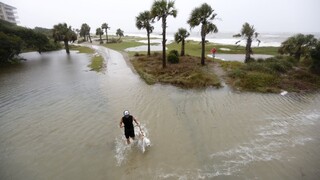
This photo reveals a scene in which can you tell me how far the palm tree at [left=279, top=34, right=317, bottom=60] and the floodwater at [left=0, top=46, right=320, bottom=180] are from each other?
15.6 metres

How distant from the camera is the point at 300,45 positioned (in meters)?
28.8

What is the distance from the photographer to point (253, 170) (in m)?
7.39

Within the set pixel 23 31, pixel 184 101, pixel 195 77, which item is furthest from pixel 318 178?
pixel 23 31

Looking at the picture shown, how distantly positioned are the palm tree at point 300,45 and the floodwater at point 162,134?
15609 millimetres

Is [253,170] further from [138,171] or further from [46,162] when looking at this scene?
[46,162]

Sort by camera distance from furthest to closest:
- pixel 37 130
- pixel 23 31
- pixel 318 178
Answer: pixel 23 31, pixel 37 130, pixel 318 178

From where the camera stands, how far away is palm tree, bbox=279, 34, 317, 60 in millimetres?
27547

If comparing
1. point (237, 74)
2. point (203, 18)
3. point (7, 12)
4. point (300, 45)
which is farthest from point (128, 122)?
point (7, 12)

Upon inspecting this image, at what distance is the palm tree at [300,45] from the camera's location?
27.5 meters

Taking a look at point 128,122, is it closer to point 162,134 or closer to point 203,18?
point 162,134

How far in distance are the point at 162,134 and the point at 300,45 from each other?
28.3 metres

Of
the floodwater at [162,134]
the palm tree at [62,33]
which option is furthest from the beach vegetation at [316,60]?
the palm tree at [62,33]

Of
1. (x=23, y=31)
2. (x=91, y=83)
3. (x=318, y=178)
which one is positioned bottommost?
(x=318, y=178)

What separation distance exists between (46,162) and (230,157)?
7.14 m
